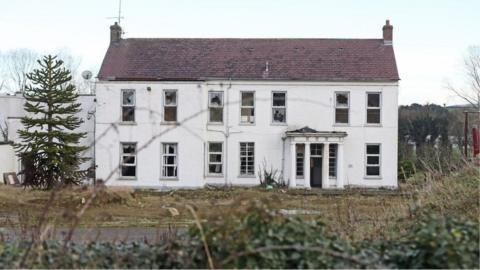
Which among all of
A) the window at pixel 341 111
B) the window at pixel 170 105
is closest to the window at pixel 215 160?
the window at pixel 170 105

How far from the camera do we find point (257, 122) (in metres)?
35.4

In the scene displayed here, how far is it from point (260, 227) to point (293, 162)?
98.7ft

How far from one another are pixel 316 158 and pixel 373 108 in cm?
423

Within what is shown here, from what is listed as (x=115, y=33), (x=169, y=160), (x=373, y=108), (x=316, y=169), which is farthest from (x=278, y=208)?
(x=115, y=33)

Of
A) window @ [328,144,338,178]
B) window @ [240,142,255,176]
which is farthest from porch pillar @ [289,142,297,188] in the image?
window @ [240,142,255,176]

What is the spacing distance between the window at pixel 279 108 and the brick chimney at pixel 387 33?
727 cm

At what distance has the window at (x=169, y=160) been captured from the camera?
3453 cm

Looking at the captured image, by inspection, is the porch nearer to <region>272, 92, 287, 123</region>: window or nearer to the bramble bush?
<region>272, 92, 287, 123</region>: window

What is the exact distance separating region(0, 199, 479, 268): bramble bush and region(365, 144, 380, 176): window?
100 feet

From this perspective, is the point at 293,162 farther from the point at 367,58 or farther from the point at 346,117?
the point at 367,58

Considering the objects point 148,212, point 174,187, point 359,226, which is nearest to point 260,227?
point 359,226

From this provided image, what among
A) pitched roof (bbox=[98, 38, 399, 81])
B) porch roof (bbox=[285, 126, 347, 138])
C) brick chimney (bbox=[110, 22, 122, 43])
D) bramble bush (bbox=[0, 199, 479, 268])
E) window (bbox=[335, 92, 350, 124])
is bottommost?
bramble bush (bbox=[0, 199, 479, 268])

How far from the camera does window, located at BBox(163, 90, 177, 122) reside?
114 feet

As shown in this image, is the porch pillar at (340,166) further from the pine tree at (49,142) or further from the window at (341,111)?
the pine tree at (49,142)
